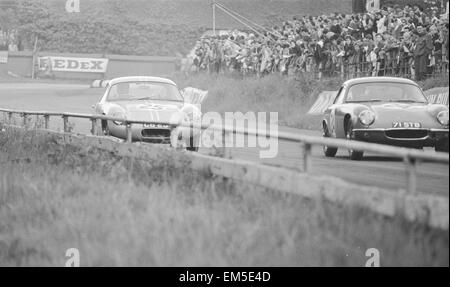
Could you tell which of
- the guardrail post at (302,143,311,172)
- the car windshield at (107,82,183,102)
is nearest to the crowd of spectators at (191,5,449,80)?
the car windshield at (107,82,183,102)

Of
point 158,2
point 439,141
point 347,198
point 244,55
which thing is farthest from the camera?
point 158,2

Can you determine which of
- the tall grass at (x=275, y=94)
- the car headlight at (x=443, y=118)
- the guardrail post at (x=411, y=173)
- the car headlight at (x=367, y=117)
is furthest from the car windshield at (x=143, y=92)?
the guardrail post at (x=411, y=173)

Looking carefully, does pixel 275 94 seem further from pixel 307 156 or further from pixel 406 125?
pixel 307 156

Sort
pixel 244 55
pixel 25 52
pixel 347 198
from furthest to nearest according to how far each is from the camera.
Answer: pixel 25 52 < pixel 244 55 < pixel 347 198

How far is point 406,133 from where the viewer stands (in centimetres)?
1295

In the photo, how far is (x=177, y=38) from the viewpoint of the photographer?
5775 centimetres

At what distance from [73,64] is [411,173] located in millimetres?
50883

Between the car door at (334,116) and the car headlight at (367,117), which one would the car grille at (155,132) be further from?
the car headlight at (367,117)

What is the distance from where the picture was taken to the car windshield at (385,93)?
1411 cm

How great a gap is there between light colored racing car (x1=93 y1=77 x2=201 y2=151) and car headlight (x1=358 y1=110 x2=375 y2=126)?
2491mm
